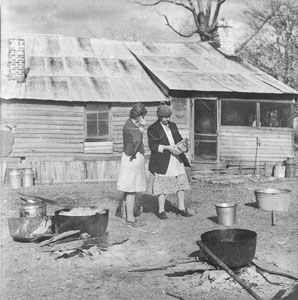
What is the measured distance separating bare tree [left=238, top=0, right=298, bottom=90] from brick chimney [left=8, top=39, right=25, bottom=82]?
8.54 m

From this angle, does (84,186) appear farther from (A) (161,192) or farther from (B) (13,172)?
(A) (161,192)

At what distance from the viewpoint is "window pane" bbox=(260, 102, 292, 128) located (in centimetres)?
1641

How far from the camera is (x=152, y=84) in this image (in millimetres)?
14312

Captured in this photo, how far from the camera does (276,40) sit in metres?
19.3

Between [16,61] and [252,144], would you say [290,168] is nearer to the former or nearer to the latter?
[252,144]

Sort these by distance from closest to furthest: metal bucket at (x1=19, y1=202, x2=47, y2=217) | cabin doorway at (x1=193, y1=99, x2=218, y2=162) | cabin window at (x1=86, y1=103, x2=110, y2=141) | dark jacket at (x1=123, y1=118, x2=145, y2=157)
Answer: metal bucket at (x1=19, y1=202, x2=47, y2=217), dark jacket at (x1=123, y1=118, x2=145, y2=157), cabin window at (x1=86, y1=103, x2=110, y2=141), cabin doorway at (x1=193, y1=99, x2=218, y2=162)

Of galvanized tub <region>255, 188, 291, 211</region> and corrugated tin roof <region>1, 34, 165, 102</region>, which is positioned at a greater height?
corrugated tin roof <region>1, 34, 165, 102</region>

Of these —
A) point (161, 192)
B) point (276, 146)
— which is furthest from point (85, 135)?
point (161, 192)

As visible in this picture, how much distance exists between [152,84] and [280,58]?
868 cm

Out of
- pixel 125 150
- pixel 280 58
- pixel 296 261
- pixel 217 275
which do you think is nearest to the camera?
pixel 217 275

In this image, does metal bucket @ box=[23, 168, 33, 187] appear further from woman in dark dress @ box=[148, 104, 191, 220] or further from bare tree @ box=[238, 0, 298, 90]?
bare tree @ box=[238, 0, 298, 90]

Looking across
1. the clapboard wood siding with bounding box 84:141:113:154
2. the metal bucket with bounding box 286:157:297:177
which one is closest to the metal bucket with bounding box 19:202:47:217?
the clapboard wood siding with bounding box 84:141:113:154

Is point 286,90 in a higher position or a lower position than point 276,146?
higher

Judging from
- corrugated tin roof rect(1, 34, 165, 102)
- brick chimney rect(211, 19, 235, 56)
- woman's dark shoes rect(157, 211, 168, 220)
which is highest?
brick chimney rect(211, 19, 235, 56)
